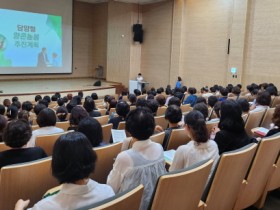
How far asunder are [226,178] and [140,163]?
1.92 ft

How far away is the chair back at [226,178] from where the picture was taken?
198cm

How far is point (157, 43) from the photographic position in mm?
13586

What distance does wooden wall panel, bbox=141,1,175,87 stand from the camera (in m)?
13.1

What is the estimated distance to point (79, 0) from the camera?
16.1 m

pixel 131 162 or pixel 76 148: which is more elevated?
pixel 76 148

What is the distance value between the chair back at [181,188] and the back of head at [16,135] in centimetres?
130

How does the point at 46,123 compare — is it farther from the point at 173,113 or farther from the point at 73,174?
the point at 73,174

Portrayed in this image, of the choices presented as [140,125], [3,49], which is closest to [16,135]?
[140,125]

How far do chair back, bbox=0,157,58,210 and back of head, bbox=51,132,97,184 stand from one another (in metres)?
0.63

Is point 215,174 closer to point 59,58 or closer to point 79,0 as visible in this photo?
point 59,58

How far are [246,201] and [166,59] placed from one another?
11014mm

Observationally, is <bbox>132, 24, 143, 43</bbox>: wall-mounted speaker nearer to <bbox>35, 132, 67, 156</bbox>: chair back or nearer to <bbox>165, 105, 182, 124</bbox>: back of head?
<bbox>165, 105, 182, 124</bbox>: back of head

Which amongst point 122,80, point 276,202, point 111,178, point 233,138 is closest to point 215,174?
point 111,178

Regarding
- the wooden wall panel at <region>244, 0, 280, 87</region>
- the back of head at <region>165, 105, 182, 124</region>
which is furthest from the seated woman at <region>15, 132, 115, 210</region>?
the wooden wall panel at <region>244, 0, 280, 87</region>
